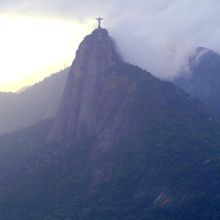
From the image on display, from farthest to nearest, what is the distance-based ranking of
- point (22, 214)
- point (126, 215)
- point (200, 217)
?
point (22, 214) → point (126, 215) → point (200, 217)

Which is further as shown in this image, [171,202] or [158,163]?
[158,163]

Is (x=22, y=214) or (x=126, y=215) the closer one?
(x=126, y=215)

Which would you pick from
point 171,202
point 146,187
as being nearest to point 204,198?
point 171,202

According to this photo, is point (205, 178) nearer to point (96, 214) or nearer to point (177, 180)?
point (177, 180)

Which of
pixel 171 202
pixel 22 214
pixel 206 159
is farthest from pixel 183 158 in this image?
pixel 22 214

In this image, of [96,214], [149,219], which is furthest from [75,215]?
[149,219]

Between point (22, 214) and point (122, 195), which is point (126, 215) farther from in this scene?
point (22, 214)

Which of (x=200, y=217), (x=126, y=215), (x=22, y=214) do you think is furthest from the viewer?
(x=22, y=214)

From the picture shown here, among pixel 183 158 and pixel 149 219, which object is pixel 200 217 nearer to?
pixel 149 219
